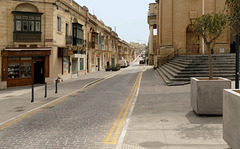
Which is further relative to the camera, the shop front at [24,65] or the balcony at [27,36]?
the balcony at [27,36]

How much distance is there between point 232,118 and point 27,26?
2034cm

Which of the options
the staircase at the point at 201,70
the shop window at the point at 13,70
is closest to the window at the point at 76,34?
the shop window at the point at 13,70

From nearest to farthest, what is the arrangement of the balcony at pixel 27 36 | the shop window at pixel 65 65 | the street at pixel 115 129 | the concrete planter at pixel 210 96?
the street at pixel 115 129 < the concrete planter at pixel 210 96 < the balcony at pixel 27 36 < the shop window at pixel 65 65

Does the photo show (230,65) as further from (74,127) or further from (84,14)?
(84,14)

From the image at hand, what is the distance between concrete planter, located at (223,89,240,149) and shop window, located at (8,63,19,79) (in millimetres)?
19485

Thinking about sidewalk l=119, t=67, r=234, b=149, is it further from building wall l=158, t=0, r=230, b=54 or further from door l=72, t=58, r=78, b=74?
building wall l=158, t=0, r=230, b=54

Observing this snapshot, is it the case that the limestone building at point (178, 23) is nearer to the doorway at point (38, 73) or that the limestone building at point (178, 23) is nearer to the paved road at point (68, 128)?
the doorway at point (38, 73)

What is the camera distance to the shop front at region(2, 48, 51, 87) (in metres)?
19.1

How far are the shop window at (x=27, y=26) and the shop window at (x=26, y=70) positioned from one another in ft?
8.05

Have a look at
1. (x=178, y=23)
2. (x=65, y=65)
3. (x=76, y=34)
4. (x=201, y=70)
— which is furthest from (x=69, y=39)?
(x=178, y=23)

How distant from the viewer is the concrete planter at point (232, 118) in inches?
169

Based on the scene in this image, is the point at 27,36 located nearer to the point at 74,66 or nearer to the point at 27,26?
the point at 27,26

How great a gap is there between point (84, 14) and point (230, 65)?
854 inches

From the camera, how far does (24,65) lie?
20.5m
